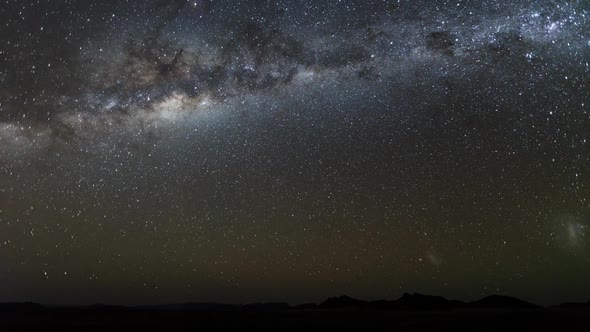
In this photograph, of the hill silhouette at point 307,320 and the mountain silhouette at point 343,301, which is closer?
the hill silhouette at point 307,320

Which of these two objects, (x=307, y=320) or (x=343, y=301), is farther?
(x=343, y=301)

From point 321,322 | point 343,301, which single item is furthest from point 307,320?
point 343,301

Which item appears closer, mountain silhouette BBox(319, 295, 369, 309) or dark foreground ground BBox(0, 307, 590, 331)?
dark foreground ground BBox(0, 307, 590, 331)

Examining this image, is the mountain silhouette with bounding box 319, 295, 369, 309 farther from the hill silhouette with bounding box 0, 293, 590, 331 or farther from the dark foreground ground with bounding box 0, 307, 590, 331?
the dark foreground ground with bounding box 0, 307, 590, 331

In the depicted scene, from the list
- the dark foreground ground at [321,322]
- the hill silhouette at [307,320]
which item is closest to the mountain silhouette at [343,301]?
the hill silhouette at [307,320]

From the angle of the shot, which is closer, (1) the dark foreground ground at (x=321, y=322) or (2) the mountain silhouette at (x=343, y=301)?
(1) the dark foreground ground at (x=321, y=322)

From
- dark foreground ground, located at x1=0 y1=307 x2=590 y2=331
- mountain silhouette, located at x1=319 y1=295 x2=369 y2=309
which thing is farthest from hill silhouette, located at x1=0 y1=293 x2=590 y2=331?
mountain silhouette, located at x1=319 y1=295 x2=369 y2=309

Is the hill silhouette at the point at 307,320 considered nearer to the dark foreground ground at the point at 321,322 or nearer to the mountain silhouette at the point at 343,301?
the dark foreground ground at the point at 321,322

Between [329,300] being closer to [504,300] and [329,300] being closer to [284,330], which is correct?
[504,300]

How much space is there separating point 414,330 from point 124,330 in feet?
48.3

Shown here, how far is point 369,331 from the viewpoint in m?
26.8

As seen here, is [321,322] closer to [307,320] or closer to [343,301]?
[307,320]

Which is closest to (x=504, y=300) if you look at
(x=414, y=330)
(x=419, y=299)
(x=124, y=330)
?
(x=419, y=299)

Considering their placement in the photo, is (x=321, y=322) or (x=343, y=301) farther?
(x=343, y=301)
